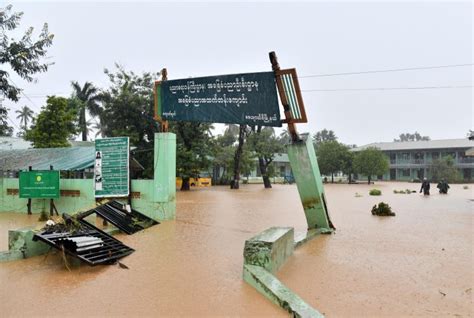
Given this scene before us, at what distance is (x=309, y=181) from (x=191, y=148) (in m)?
20.0

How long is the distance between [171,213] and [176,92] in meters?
3.63

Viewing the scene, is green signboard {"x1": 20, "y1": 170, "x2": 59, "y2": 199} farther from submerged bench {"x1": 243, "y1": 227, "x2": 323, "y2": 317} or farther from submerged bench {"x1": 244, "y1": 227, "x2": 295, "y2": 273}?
submerged bench {"x1": 244, "y1": 227, "x2": 295, "y2": 273}

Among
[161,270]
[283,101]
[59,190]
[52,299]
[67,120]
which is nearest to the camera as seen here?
[52,299]

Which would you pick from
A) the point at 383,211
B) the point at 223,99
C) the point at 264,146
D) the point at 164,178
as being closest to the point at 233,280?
the point at 223,99

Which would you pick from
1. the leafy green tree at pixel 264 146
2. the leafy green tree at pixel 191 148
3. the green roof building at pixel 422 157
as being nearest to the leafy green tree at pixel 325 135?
the green roof building at pixel 422 157

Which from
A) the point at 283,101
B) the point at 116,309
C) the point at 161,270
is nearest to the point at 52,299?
the point at 116,309

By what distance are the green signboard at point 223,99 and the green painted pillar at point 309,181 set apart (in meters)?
0.85

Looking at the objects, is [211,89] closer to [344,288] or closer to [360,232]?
[360,232]

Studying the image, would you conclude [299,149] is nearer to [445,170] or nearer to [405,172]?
[445,170]

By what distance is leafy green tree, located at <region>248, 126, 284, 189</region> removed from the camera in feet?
114

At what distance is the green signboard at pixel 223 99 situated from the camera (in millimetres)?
9523

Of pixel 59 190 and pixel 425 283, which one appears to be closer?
pixel 425 283

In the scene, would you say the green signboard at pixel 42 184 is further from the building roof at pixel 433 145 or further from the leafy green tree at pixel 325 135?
the leafy green tree at pixel 325 135

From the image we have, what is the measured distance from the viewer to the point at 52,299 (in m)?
4.58
